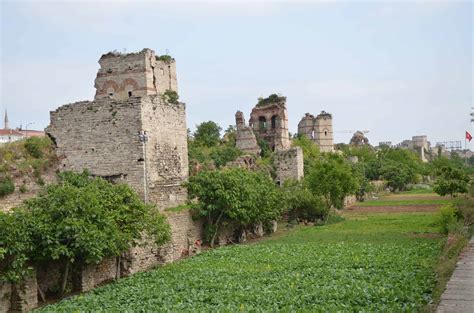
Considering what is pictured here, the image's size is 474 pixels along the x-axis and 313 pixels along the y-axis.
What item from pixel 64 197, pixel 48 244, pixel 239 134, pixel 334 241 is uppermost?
pixel 239 134

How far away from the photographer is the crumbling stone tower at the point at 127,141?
21.8 meters

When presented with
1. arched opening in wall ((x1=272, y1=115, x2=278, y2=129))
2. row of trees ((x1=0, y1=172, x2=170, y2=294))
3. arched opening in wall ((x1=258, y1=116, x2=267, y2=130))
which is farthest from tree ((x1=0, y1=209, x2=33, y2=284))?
arched opening in wall ((x1=258, y1=116, x2=267, y2=130))

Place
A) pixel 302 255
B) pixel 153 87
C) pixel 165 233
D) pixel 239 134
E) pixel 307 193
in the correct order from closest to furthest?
pixel 165 233, pixel 302 255, pixel 307 193, pixel 153 87, pixel 239 134

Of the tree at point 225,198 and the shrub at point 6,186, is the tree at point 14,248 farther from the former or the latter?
the tree at point 225,198

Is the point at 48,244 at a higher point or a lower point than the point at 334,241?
higher

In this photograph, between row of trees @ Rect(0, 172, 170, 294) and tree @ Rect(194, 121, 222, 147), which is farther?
tree @ Rect(194, 121, 222, 147)

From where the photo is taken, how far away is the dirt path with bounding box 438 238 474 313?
26.9 feet

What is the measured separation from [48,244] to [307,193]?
75.5 feet

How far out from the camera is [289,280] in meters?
15.3

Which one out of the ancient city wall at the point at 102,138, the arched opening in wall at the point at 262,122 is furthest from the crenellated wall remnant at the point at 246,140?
the ancient city wall at the point at 102,138

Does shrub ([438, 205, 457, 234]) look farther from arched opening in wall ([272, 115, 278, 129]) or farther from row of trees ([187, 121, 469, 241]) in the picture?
arched opening in wall ([272, 115, 278, 129])

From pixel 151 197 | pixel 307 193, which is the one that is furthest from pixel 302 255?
pixel 307 193

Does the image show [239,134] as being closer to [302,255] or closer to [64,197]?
[302,255]

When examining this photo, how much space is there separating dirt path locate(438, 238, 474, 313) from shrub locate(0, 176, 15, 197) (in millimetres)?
17065
